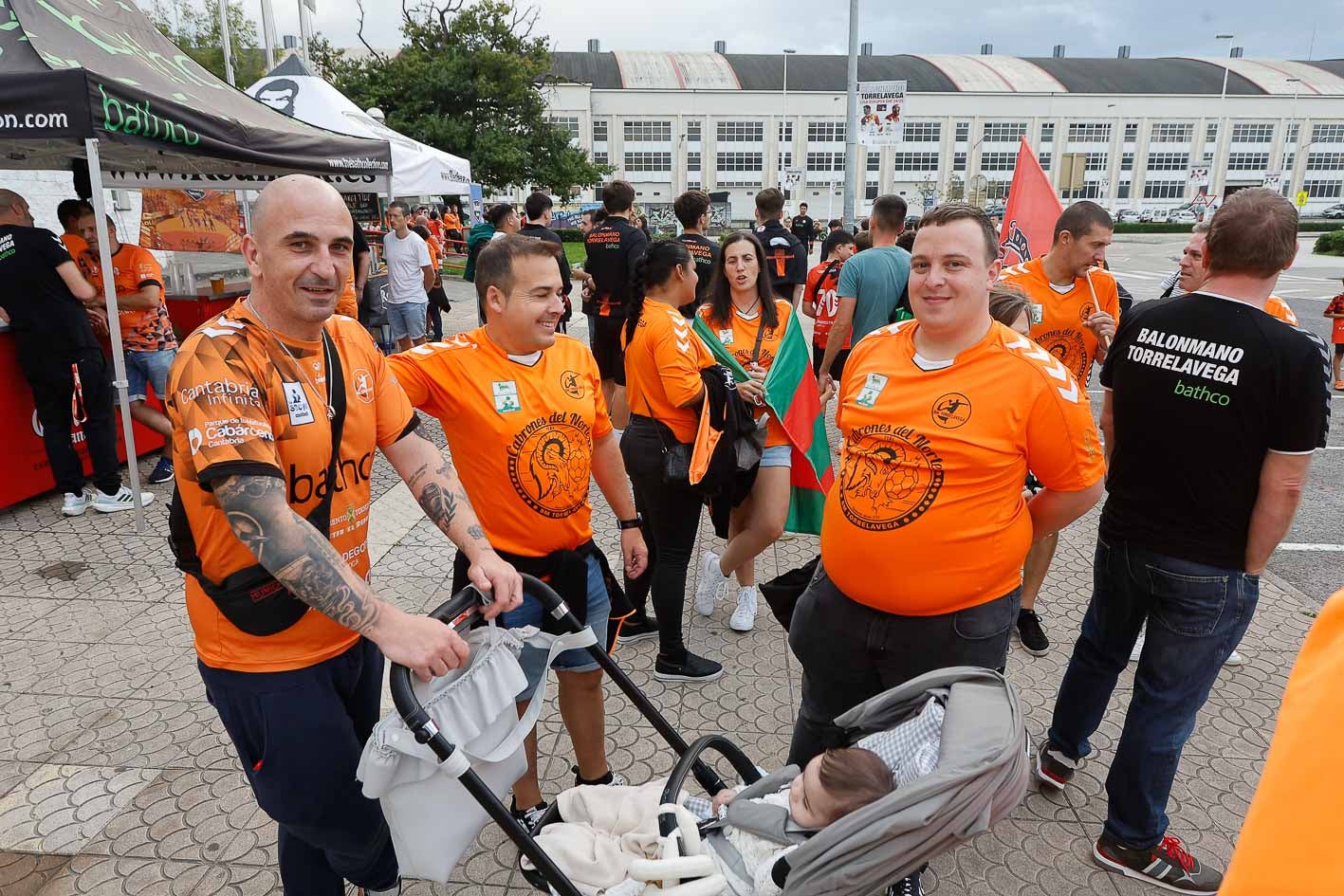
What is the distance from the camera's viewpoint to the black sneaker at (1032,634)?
404 centimetres

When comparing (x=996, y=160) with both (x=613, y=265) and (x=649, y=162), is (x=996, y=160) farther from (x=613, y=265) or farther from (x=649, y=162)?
(x=613, y=265)

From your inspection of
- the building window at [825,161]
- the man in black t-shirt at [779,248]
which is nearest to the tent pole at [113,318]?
the man in black t-shirt at [779,248]

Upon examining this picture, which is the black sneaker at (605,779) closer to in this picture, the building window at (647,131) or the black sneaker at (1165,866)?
the black sneaker at (1165,866)

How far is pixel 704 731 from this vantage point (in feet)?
11.1

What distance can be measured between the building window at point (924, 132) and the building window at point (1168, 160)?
878 inches

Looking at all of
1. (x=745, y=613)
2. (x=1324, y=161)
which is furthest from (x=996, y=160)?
(x=745, y=613)

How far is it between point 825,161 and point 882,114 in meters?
73.7

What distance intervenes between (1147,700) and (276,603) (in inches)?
104

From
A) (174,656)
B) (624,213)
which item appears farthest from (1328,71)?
(174,656)

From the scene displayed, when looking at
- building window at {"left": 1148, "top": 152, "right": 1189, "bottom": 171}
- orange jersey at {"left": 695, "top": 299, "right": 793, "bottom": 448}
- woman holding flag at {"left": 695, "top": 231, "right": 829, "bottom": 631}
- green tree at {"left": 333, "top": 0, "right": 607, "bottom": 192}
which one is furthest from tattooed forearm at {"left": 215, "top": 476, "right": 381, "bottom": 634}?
building window at {"left": 1148, "top": 152, "right": 1189, "bottom": 171}

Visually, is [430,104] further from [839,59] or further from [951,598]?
[839,59]

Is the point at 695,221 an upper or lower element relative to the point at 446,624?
upper

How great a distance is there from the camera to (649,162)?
263 ft

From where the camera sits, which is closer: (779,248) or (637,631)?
(637,631)
